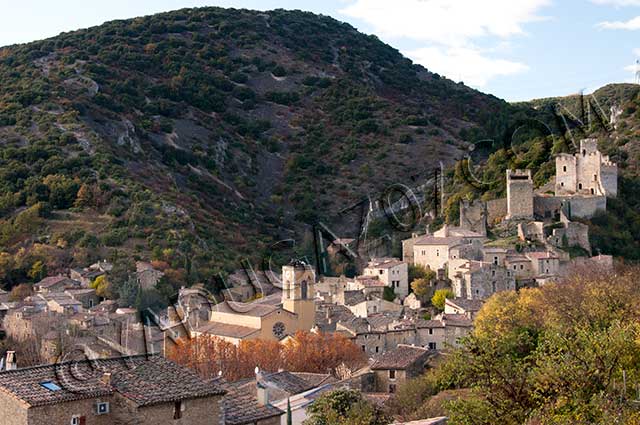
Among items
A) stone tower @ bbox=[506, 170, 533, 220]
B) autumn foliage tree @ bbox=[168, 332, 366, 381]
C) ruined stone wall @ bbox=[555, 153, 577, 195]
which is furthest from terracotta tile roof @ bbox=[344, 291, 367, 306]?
ruined stone wall @ bbox=[555, 153, 577, 195]

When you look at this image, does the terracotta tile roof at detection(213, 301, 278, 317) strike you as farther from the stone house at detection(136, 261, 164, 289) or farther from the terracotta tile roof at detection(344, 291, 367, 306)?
the terracotta tile roof at detection(344, 291, 367, 306)

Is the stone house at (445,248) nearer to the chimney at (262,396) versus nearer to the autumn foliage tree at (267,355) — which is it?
the autumn foliage tree at (267,355)

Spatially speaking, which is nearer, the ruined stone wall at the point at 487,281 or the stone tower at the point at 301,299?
the stone tower at the point at 301,299

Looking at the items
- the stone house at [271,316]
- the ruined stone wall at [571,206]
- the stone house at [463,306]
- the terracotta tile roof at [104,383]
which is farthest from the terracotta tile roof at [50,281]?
the terracotta tile roof at [104,383]

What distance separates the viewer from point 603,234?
49812mm

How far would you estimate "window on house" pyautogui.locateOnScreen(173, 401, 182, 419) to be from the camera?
15.6 meters

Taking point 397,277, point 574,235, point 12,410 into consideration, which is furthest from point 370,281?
point 12,410

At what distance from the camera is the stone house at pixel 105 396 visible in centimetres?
1498

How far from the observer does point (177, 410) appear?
15680 mm

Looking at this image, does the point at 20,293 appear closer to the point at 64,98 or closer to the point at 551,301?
the point at 551,301

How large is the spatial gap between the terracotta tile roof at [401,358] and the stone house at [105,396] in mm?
A: 14995

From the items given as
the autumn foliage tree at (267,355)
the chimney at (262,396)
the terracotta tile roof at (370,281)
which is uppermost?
the chimney at (262,396)

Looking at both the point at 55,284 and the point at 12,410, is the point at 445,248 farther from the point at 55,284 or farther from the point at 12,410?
the point at 12,410

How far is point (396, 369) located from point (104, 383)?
16611 millimetres
